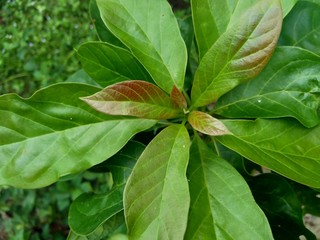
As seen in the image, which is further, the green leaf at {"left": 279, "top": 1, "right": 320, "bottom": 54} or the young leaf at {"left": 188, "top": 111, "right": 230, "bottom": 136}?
the green leaf at {"left": 279, "top": 1, "right": 320, "bottom": 54}

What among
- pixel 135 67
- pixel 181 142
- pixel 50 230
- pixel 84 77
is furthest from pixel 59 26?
pixel 181 142

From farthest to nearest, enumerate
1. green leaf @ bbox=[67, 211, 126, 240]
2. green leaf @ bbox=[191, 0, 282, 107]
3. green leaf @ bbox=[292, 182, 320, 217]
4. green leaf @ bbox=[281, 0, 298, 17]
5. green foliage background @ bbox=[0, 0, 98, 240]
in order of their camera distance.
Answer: green foliage background @ bbox=[0, 0, 98, 240] < green leaf @ bbox=[292, 182, 320, 217] < green leaf @ bbox=[67, 211, 126, 240] < green leaf @ bbox=[281, 0, 298, 17] < green leaf @ bbox=[191, 0, 282, 107]

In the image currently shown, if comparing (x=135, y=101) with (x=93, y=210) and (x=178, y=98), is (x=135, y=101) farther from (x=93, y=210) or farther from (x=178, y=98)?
(x=93, y=210)

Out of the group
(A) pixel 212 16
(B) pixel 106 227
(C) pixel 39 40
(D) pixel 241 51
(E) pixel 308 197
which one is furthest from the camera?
(C) pixel 39 40

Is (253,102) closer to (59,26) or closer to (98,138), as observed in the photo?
(98,138)

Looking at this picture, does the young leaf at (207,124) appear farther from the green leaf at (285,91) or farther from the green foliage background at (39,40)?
the green foliage background at (39,40)

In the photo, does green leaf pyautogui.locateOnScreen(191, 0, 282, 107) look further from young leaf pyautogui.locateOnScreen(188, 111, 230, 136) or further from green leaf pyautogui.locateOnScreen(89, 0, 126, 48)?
green leaf pyautogui.locateOnScreen(89, 0, 126, 48)

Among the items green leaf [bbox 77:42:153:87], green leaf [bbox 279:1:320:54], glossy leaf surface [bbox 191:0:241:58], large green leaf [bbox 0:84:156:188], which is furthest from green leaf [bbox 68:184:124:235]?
green leaf [bbox 279:1:320:54]

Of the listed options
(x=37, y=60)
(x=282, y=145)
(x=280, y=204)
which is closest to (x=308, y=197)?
(x=280, y=204)
